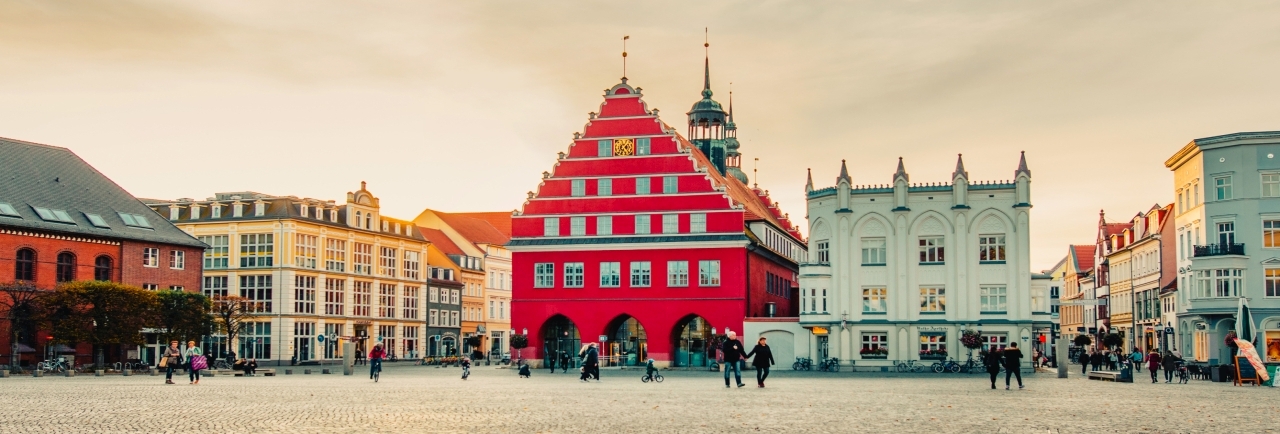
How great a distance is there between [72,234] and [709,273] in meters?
34.1

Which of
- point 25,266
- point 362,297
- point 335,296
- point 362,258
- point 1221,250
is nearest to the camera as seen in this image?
point 1221,250

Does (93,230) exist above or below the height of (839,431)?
above

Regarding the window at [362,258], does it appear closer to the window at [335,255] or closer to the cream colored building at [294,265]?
the cream colored building at [294,265]

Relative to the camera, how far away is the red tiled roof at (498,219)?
142 meters

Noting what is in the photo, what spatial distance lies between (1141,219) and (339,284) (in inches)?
2306

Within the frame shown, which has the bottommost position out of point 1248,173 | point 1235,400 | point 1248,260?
point 1235,400

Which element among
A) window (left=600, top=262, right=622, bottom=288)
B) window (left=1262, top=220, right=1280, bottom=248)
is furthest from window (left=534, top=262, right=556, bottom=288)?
window (left=1262, top=220, right=1280, bottom=248)

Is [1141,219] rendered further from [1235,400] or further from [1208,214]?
[1235,400]

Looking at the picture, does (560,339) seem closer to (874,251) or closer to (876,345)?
(876,345)

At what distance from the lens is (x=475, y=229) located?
132375 mm

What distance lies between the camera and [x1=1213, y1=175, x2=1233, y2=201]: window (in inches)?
2736

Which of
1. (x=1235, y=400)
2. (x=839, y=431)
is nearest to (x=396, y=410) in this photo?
(x=839, y=431)

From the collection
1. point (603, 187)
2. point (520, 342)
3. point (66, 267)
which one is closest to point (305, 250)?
point (66, 267)

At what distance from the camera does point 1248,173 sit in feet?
225
